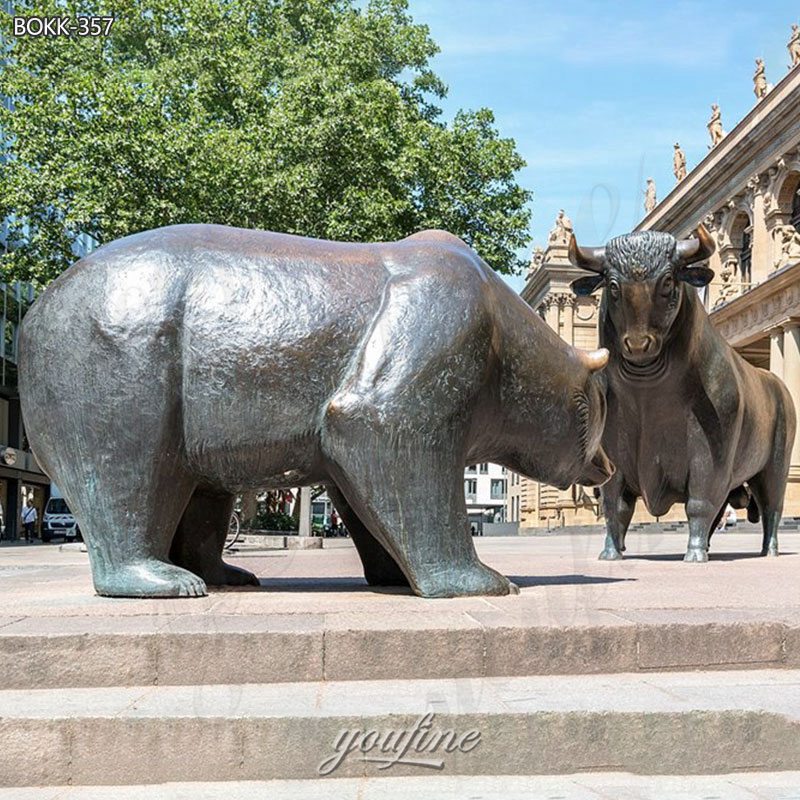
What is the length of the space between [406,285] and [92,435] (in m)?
1.59

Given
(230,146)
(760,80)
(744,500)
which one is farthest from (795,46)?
(744,500)

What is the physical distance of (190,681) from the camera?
3.75 meters

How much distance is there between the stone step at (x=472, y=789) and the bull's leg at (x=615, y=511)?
19.1 ft

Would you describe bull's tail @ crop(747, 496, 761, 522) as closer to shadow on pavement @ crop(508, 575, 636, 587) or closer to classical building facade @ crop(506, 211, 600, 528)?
shadow on pavement @ crop(508, 575, 636, 587)

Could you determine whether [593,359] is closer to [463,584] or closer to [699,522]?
[463,584]

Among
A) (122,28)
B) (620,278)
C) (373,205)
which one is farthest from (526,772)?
(122,28)

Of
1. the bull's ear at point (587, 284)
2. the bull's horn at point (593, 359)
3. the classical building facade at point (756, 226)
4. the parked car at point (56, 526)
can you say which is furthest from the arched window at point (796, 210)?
the bull's horn at point (593, 359)

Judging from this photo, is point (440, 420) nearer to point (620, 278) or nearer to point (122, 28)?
point (620, 278)

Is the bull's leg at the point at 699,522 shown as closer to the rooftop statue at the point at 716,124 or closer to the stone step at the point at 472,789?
the stone step at the point at 472,789

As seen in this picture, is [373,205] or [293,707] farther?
[373,205]

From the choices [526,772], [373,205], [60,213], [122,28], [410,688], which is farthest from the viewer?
[122,28]

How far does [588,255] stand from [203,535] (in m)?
3.70

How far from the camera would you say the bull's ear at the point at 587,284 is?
7.86 m

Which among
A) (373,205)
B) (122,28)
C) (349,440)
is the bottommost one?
(349,440)
